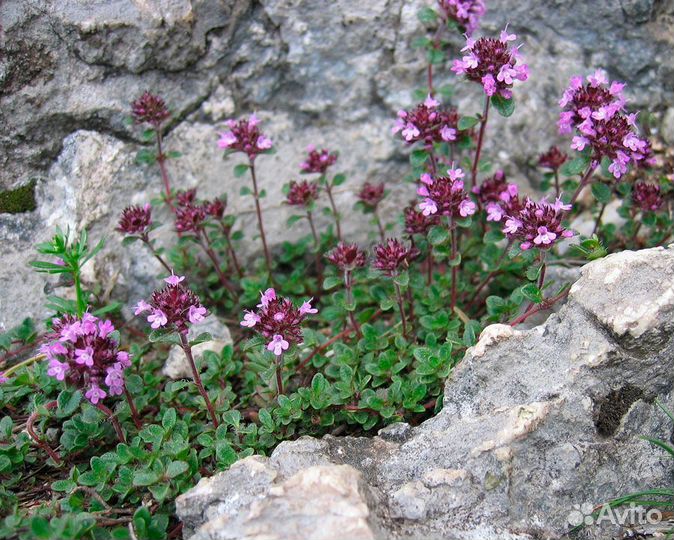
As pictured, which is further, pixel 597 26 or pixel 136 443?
pixel 597 26

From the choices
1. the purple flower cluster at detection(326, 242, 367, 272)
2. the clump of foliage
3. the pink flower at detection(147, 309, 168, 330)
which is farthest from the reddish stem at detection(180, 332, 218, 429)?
the purple flower cluster at detection(326, 242, 367, 272)

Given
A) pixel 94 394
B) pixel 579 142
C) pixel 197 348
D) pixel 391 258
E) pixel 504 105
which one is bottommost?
pixel 197 348

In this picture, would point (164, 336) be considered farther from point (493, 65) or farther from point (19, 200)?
point (493, 65)

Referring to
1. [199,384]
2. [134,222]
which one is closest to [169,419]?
[199,384]

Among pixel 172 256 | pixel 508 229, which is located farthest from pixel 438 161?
pixel 172 256

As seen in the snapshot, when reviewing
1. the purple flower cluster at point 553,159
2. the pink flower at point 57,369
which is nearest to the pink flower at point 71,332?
the pink flower at point 57,369

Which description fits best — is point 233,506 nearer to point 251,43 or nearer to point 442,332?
point 442,332
